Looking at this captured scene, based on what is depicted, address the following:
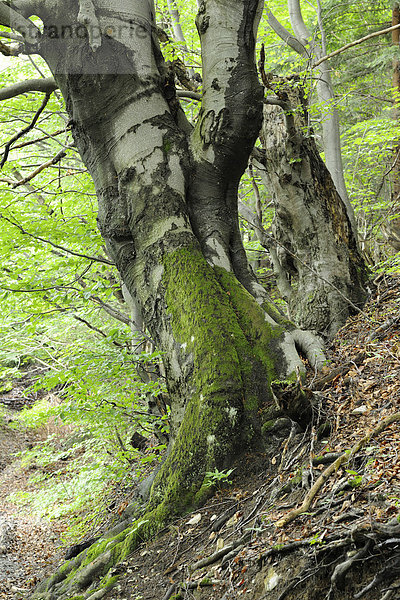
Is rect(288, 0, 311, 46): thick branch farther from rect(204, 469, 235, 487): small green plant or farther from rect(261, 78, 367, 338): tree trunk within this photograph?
rect(204, 469, 235, 487): small green plant

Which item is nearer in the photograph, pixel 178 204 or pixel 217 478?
pixel 217 478

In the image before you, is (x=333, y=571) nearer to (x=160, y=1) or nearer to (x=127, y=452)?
(x=127, y=452)

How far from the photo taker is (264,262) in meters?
15.8

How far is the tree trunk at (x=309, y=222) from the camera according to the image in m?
5.48

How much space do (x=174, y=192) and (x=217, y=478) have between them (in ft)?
7.35

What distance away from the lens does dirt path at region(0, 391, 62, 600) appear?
5070mm

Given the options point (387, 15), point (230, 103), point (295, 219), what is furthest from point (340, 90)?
point (230, 103)

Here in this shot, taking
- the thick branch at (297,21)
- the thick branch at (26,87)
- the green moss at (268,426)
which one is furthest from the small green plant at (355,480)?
the thick branch at (297,21)

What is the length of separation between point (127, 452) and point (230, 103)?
14.5 ft

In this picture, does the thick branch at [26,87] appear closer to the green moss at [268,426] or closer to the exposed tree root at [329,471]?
the green moss at [268,426]

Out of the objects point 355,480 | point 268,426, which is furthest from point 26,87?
point 355,480

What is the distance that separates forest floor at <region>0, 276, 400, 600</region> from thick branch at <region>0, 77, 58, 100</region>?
→ 3.46 m

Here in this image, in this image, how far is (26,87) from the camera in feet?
13.5

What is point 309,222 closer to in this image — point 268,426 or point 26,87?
point 268,426
